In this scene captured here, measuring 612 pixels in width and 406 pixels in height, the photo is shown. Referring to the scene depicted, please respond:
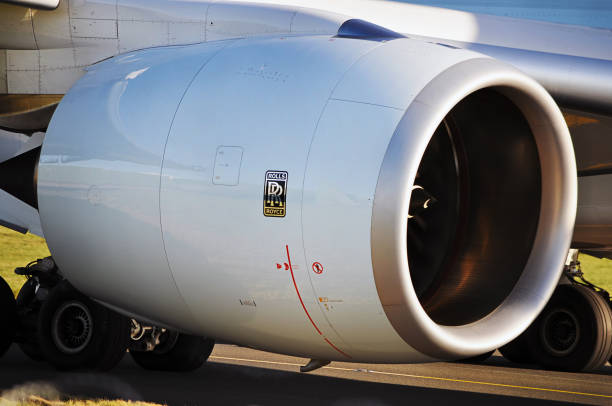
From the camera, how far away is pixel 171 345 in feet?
27.4

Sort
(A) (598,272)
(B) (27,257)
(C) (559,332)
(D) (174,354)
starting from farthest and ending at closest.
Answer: (A) (598,272) < (B) (27,257) < (C) (559,332) < (D) (174,354)

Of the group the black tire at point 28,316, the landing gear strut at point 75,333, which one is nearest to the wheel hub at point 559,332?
the landing gear strut at point 75,333

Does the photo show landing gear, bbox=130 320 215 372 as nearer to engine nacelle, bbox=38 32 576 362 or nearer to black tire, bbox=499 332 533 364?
engine nacelle, bbox=38 32 576 362

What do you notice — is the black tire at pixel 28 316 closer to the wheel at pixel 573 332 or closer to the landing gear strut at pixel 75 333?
the landing gear strut at pixel 75 333

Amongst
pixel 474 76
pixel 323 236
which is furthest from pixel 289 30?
pixel 323 236

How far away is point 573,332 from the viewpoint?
10.1 metres

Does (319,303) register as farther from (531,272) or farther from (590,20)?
(590,20)

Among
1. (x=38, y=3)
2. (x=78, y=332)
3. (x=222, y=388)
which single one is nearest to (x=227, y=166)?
(x=38, y=3)

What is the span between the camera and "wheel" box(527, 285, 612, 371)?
980cm

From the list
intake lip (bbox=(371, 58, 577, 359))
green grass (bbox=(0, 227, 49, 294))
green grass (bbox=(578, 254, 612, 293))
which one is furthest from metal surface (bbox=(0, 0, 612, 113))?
green grass (bbox=(578, 254, 612, 293))

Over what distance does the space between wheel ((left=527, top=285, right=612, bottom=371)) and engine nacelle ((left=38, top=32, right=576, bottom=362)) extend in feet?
16.9

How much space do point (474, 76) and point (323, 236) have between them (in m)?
1.05

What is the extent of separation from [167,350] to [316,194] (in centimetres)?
455

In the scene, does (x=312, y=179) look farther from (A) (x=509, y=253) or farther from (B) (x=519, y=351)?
(B) (x=519, y=351)
